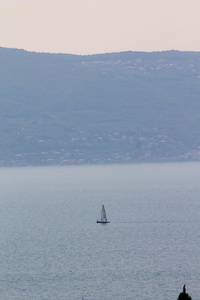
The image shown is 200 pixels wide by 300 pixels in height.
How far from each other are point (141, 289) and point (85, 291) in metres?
5.50

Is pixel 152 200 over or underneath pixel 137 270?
over

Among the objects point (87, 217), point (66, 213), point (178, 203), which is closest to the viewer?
point (87, 217)

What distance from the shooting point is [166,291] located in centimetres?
7169

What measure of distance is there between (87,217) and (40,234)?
83.1 ft

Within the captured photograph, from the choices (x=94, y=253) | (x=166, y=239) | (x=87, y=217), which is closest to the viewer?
(x=94, y=253)

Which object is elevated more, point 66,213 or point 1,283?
point 66,213

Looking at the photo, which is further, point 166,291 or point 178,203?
point 178,203

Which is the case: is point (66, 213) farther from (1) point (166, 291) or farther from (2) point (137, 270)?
(1) point (166, 291)

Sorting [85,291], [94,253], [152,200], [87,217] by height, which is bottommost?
[85,291]

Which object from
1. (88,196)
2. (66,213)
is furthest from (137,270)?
(88,196)

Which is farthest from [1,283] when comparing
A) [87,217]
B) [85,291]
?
[87,217]

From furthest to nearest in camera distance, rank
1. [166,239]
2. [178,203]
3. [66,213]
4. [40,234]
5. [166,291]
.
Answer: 1. [178,203]
2. [66,213]
3. [40,234]
4. [166,239]
5. [166,291]

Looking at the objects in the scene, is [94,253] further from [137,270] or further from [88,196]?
[88,196]

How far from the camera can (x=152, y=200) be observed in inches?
6688
